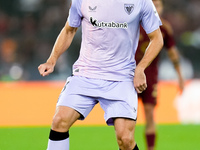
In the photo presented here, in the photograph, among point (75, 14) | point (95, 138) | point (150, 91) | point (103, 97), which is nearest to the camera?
point (103, 97)

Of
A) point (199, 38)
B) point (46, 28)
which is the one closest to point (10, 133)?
point (46, 28)

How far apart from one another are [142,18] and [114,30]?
0.97ft

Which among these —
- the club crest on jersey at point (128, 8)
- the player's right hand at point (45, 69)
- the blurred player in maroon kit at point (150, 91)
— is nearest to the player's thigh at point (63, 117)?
the player's right hand at point (45, 69)

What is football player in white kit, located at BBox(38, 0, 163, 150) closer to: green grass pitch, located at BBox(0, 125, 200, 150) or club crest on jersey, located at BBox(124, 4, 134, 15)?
club crest on jersey, located at BBox(124, 4, 134, 15)

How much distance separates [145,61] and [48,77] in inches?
366

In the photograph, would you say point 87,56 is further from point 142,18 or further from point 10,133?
point 10,133

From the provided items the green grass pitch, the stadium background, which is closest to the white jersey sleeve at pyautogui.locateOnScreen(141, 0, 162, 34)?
the green grass pitch

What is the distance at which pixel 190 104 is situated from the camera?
1127 cm

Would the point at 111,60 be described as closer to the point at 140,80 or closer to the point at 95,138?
the point at 140,80

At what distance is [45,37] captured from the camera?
1520 cm

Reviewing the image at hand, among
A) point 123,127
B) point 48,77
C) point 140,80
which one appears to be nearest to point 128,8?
point 140,80

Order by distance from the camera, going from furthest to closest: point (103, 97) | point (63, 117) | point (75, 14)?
point (75, 14) → point (103, 97) → point (63, 117)

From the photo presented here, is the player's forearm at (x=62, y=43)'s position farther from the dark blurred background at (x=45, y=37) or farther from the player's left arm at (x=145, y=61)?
the dark blurred background at (x=45, y=37)

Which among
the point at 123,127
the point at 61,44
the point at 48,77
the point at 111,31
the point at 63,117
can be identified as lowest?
the point at 48,77
